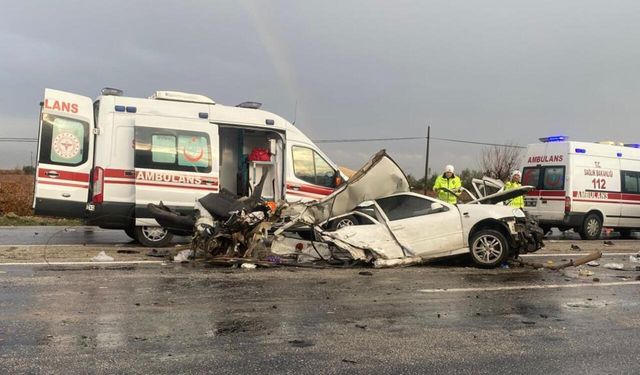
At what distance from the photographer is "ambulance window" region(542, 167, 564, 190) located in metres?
14.6

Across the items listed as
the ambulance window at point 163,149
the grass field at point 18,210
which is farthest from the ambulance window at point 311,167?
the grass field at point 18,210

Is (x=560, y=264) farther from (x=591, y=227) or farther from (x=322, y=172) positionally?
(x=591, y=227)

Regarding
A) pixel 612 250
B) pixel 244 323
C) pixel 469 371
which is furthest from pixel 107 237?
pixel 612 250

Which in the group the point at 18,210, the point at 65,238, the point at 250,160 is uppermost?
the point at 250,160

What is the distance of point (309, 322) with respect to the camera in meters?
5.29

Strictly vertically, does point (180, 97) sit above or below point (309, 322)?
above

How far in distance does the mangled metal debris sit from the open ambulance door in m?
Result: 2.69

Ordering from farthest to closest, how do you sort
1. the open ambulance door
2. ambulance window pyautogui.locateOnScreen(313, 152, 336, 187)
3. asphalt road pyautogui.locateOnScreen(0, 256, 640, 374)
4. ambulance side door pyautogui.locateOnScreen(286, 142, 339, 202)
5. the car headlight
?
ambulance window pyautogui.locateOnScreen(313, 152, 336, 187) < ambulance side door pyautogui.locateOnScreen(286, 142, 339, 202) < the open ambulance door < the car headlight < asphalt road pyautogui.locateOnScreen(0, 256, 640, 374)

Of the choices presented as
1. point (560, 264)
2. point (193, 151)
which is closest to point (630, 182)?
point (560, 264)

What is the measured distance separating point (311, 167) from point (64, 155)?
4.89m

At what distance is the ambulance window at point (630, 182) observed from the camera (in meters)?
15.5

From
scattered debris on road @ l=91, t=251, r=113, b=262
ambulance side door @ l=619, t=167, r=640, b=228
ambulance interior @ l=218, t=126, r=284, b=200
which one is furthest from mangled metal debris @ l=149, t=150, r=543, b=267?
ambulance side door @ l=619, t=167, r=640, b=228

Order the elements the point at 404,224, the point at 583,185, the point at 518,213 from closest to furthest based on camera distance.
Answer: the point at 404,224 < the point at 518,213 < the point at 583,185

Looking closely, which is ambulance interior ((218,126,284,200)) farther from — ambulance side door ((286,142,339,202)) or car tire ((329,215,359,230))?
car tire ((329,215,359,230))
